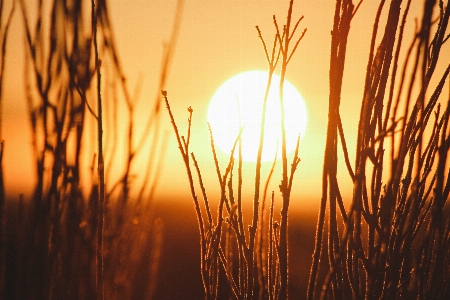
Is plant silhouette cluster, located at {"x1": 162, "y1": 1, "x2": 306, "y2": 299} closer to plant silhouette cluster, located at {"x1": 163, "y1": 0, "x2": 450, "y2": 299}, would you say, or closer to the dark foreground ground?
plant silhouette cluster, located at {"x1": 163, "y1": 0, "x2": 450, "y2": 299}

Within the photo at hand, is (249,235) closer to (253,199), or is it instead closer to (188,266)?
(253,199)

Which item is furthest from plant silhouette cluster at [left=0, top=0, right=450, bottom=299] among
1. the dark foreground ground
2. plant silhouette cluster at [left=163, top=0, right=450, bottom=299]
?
the dark foreground ground

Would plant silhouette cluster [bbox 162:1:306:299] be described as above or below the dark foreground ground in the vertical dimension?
above

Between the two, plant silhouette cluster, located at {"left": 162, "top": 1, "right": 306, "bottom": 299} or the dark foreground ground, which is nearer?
plant silhouette cluster, located at {"left": 162, "top": 1, "right": 306, "bottom": 299}

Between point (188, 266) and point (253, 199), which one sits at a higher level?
point (253, 199)

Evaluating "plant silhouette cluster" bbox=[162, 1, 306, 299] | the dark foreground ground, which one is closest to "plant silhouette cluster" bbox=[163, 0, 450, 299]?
"plant silhouette cluster" bbox=[162, 1, 306, 299]

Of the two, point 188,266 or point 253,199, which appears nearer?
point 253,199

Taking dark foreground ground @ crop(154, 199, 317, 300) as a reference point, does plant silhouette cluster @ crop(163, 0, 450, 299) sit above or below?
above

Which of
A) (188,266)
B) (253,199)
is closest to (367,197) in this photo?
(253,199)

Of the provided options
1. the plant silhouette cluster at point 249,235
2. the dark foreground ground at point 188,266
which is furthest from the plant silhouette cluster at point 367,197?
the dark foreground ground at point 188,266

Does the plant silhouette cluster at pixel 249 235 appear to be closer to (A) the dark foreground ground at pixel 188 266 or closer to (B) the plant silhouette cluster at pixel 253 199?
(B) the plant silhouette cluster at pixel 253 199

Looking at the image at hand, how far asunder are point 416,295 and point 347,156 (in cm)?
51

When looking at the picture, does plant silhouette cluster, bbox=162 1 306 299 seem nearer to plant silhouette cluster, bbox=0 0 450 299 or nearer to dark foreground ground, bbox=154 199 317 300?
plant silhouette cluster, bbox=0 0 450 299

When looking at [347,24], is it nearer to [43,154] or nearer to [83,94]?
[83,94]
